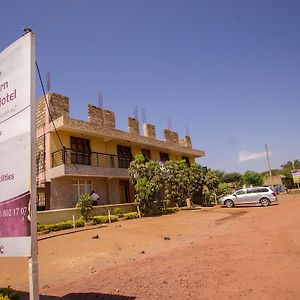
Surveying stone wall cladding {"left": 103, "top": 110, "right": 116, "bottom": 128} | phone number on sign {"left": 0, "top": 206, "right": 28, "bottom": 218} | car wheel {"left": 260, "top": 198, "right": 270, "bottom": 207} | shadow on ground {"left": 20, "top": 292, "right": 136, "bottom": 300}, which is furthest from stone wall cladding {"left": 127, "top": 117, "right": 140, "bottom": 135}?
phone number on sign {"left": 0, "top": 206, "right": 28, "bottom": 218}

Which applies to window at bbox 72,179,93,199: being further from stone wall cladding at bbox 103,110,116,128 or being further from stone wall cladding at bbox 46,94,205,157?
stone wall cladding at bbox 103,110,116,128

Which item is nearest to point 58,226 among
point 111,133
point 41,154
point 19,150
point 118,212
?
point 118,212

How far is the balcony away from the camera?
19359 mm

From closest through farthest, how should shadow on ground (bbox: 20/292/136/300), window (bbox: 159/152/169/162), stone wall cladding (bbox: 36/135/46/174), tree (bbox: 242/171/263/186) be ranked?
shadow on ground (bbox: 20/292/136/300)
stone wall cladding (bbox: 36/135/46/174)
window (bbox: 159/152/169/162)
tree (bbox: 242/171/263/186)

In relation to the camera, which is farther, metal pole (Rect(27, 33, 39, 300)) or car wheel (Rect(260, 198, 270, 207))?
car wheel (Rect(260, 198, 270, 207))

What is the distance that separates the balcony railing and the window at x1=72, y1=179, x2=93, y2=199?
1240mm

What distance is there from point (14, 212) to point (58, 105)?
18449 mm

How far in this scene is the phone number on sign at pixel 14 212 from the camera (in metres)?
3.74

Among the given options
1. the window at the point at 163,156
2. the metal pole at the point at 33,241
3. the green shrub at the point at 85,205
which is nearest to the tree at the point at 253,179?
the window at the point at 163,156

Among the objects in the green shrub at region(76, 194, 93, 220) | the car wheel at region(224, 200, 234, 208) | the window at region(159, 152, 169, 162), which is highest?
the window at region(159, 152, 169, 162)

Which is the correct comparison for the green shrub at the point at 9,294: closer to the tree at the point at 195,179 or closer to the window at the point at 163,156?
the tree at the point at 195,179

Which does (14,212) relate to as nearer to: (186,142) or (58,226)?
(58,226)

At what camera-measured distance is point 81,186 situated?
21578mm

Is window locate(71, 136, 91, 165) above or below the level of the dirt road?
above
